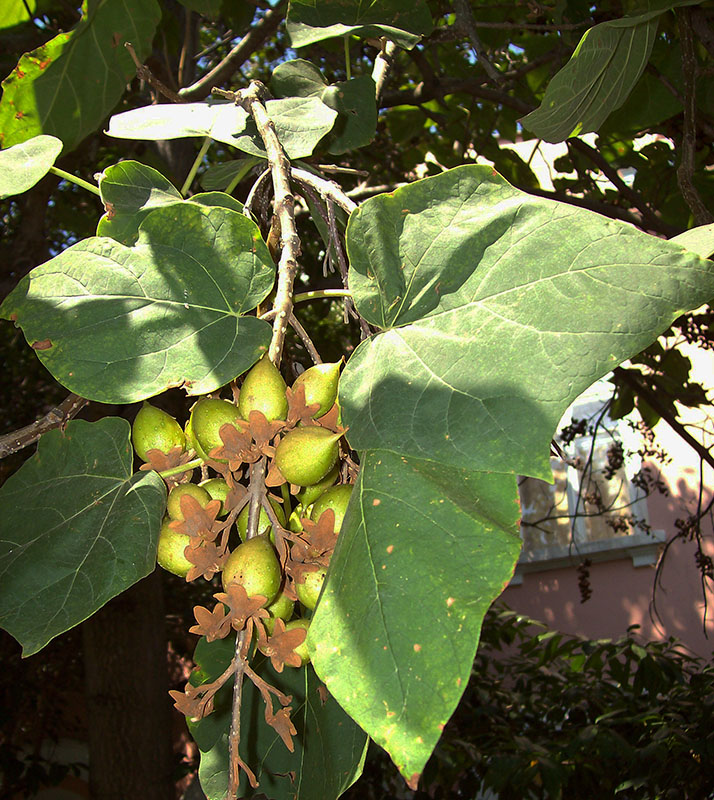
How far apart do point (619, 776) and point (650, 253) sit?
2401 millimetres

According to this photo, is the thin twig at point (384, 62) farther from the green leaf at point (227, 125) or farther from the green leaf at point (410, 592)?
the green leaf at point (410, 592)

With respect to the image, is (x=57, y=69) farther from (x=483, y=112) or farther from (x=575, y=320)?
(x=483, y=112)

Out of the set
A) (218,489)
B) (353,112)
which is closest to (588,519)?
(353,112)

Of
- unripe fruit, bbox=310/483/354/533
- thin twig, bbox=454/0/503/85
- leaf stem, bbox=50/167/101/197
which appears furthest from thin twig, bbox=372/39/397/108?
unripe fruit, bbox=310/483/354/533

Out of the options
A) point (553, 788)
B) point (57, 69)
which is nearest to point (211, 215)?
point (57, 69)

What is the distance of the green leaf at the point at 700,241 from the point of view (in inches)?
→ 19.0

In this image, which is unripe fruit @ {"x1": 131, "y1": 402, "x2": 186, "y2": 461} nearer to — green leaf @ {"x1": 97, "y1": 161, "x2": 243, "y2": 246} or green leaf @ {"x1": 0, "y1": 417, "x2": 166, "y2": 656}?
green leaf @ {"x1": 0, "y1": 417, "x2": 166, "y2": 656}

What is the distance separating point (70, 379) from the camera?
50 centimetres

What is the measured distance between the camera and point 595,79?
2.91 feet

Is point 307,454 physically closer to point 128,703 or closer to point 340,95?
point 340,95

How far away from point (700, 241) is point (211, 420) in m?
0.34

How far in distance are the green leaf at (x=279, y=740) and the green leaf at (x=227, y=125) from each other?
1.37 feet

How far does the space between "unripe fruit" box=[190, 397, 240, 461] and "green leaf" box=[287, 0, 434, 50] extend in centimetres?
51

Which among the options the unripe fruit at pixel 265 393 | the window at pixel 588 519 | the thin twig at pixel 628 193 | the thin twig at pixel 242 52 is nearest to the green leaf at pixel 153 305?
the unripe fruit at pixel 265 393
